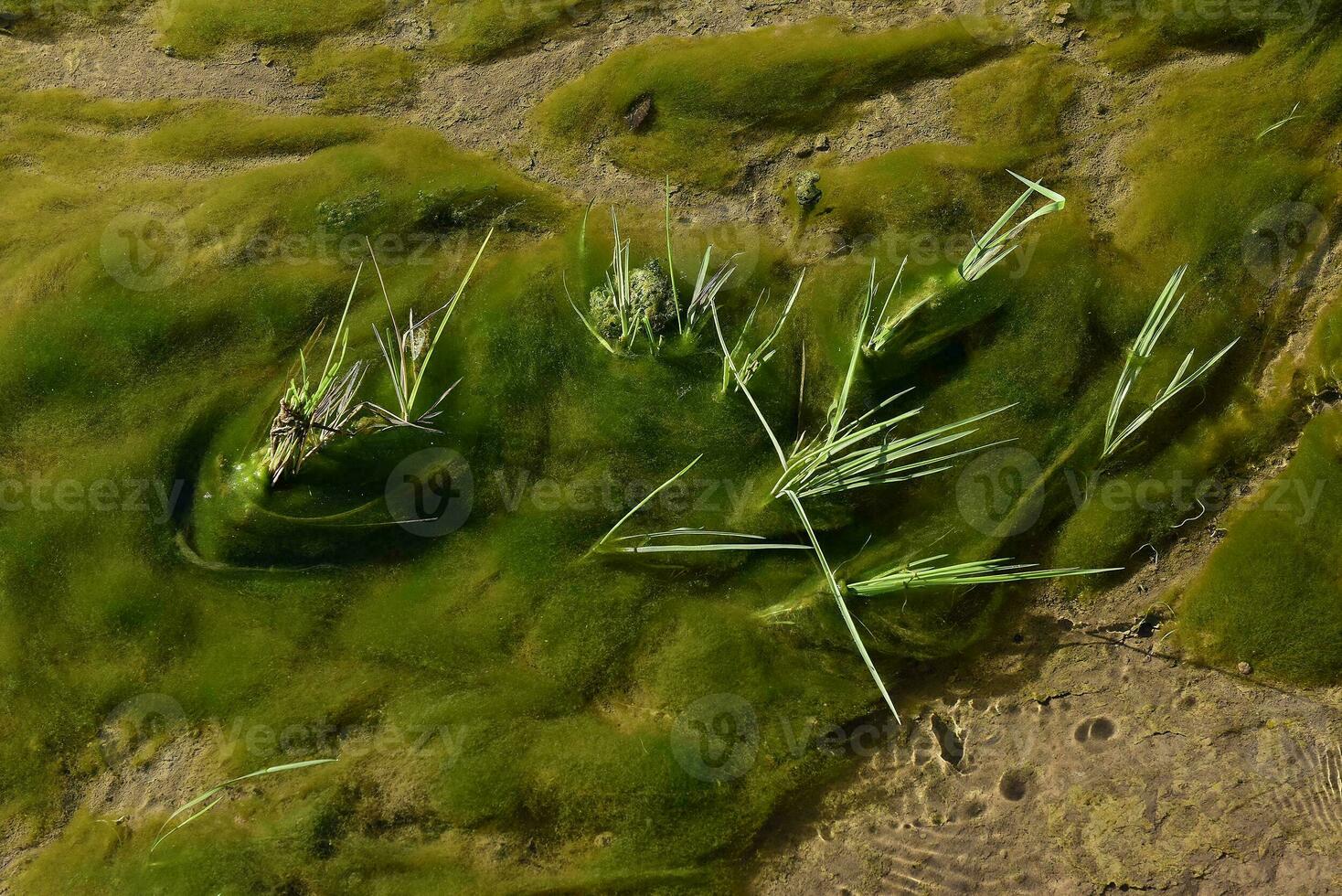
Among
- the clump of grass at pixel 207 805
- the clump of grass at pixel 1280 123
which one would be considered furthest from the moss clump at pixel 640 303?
the clump of grass at pixel 1280 123

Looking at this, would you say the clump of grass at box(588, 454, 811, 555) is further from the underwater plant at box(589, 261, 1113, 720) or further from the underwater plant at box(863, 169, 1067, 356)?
the underwater plant at box(863, 169, 1067, 356)

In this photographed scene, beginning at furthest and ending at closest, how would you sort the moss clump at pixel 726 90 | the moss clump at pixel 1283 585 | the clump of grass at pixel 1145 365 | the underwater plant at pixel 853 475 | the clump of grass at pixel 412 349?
the moss clump at pixel 726 90 < the moss clump at pixel 1283 585 < the clump of grass at pixel 1145 365 < the clump of grass at pixel 412 349 < the underwater plant at pixel 853 475

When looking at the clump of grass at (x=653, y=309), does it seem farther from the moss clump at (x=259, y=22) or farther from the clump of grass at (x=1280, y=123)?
the clump of grass at (x=1280, y=123)

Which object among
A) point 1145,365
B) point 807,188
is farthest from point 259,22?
point 1145,365

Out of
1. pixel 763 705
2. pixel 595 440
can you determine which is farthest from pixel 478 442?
pixel 763 705

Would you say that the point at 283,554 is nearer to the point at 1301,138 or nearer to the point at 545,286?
the point at 545,286

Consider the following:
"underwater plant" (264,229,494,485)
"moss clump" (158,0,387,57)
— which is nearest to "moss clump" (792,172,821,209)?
"underwater plant" (264,229,494,485)

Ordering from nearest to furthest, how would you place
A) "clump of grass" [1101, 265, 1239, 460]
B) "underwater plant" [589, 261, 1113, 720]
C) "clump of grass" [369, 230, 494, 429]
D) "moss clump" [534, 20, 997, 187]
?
"underwater plant" [589, 261, 1113, 720] < "clump of grass" [369, 230, 494, 429] < "clump of grass" [1101, 265, 1239, 460] < "moss clump" [534, 20, 997, 187]
